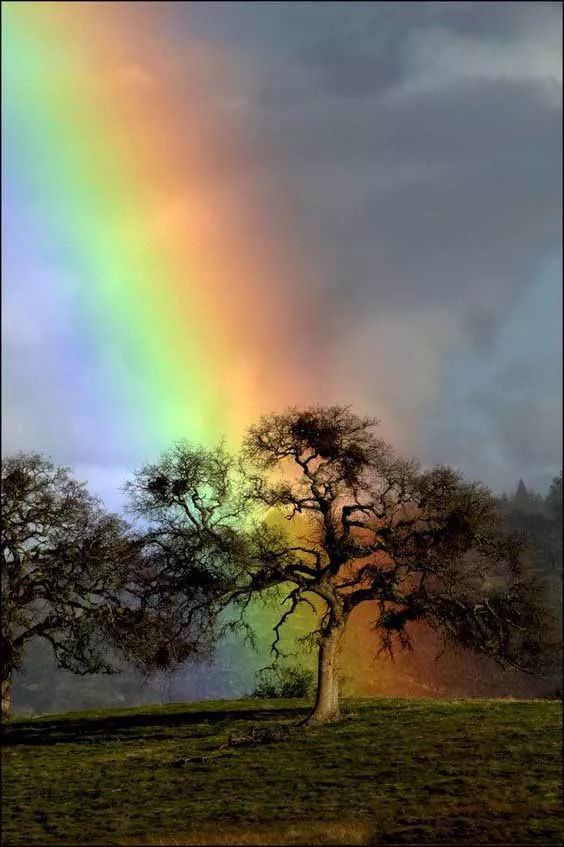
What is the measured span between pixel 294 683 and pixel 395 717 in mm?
14624

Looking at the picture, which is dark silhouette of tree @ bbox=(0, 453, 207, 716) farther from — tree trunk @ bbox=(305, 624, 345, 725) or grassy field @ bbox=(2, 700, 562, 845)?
tree trunk @ bbox=(305, 624, 345, 725)

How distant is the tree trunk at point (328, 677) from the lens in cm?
3406

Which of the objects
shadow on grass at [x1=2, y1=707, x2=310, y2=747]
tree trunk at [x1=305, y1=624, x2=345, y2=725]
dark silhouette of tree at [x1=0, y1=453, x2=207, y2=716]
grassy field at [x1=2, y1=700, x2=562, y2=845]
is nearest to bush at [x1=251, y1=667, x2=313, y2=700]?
shadow on grass at [x1=2, y1=707, x2=310, y2=747]

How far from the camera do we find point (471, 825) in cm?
1784

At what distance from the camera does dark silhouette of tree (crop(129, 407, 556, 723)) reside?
112 feet

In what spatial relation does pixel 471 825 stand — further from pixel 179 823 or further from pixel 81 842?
pixel 81 842

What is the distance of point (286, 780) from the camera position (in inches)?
880

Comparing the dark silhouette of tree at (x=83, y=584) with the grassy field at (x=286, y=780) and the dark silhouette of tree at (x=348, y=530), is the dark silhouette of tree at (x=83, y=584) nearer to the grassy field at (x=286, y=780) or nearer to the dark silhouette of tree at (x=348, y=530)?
the dark silhouette of tree at (x=348, y=530)

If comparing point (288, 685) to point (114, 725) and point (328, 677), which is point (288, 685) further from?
point (114, 725)

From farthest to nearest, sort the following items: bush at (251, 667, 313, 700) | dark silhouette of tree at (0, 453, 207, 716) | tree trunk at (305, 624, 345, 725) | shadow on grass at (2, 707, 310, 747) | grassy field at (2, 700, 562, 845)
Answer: bush at (251, 667, 313, 700), tree trunk at (305, 624, 345, 725), dark silhouette of tree at (0, 453, 207, 716), shadow on grass at (2, 707, 310, 747), grassy field at (2, 700, 562, 845)

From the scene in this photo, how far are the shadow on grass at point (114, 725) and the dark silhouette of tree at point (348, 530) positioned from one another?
478 centimetres

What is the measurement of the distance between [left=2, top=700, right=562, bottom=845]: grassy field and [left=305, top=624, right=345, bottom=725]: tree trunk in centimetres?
107

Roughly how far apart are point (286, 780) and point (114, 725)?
14.8m

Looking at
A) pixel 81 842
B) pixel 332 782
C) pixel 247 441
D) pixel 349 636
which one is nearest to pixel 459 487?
pixel 247 441
